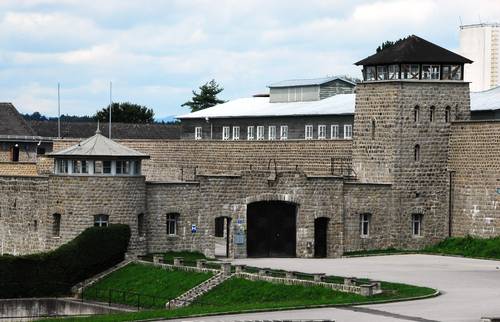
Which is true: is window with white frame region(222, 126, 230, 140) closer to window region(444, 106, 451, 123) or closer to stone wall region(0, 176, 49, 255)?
stone wall region(0, 176, 49, 255)

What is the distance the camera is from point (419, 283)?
54844 mm

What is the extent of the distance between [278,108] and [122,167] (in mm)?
24154

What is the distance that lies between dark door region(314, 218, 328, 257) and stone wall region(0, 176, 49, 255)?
39.5 ft

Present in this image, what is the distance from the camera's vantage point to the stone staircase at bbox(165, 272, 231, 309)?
184ft

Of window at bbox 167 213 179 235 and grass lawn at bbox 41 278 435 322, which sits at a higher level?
window at bbox 167 213 179 235

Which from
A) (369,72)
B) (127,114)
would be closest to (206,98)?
(127,114)

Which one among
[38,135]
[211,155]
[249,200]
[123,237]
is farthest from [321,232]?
[38,135]

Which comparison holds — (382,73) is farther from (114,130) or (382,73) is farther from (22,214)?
(114,130)

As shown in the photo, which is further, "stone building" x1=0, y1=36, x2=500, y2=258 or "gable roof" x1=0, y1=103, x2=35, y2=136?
"gable roof" x1=0, y1=103, x2=35, y2=136

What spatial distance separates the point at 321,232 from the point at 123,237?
913cm

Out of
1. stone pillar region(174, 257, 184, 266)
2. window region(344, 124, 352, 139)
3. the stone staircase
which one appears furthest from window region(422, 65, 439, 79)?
the stone staircase

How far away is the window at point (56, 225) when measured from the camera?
66.1 m

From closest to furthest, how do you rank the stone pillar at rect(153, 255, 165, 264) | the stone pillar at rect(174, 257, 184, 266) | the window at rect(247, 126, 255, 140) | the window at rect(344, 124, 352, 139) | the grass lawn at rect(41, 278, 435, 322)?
the grass lawn at rect(41, 278, 435, 322)
the stone pillar at rect(174, 257, 184, 266)
the stone pillar at rect(153, 255, 165, 264)
the window at rect(344, 124, 352, 139)
the window at rect(247, 126, 255, 140)

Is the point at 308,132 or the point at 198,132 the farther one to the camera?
the point at 198,132
